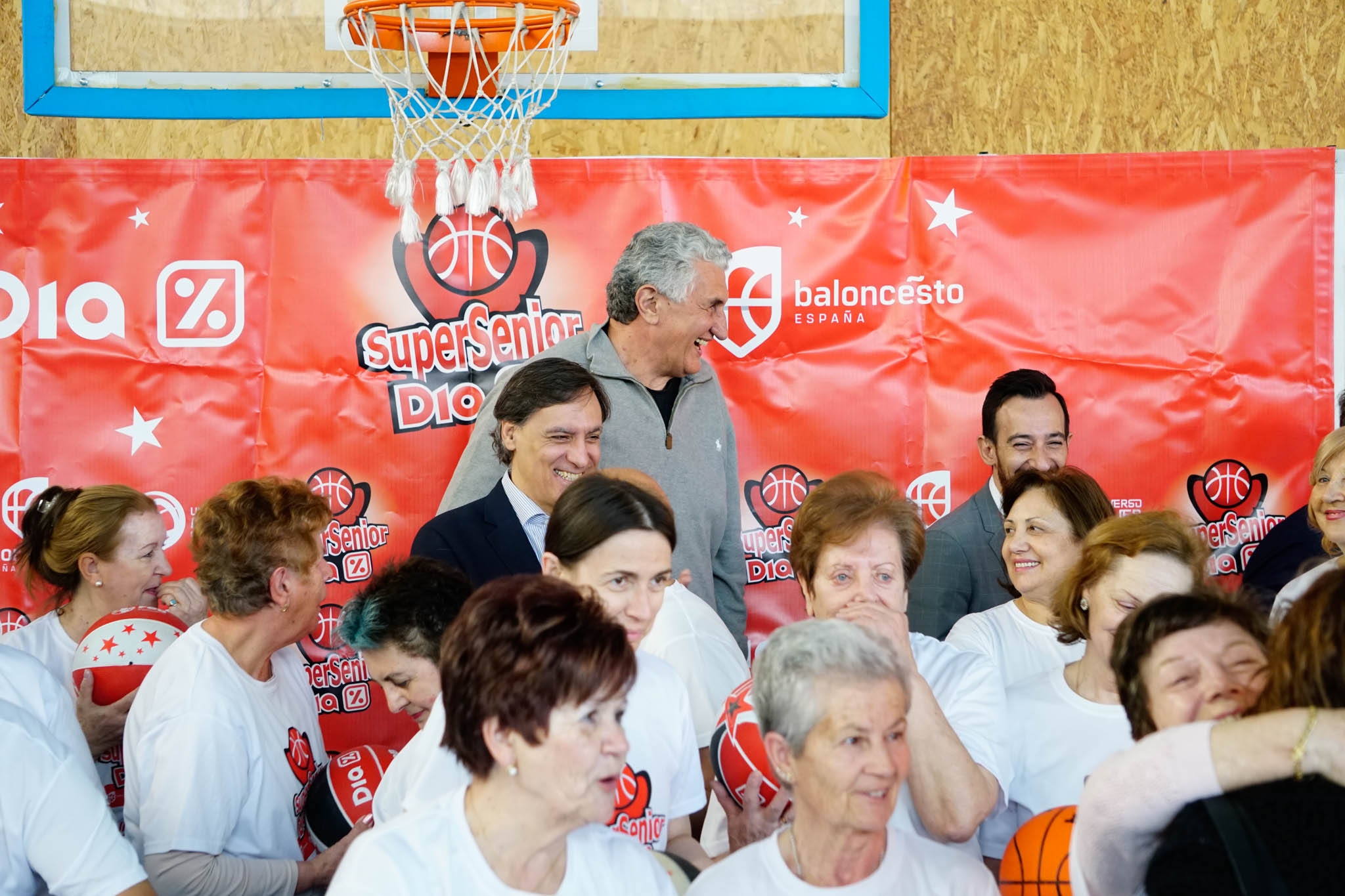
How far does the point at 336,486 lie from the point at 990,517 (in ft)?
8.26

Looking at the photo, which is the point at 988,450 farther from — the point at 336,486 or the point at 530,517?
the point at 336,486

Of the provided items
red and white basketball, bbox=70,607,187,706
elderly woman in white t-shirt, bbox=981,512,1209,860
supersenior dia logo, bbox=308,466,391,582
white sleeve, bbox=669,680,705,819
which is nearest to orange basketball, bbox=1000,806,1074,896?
elderly woman in white t-shirt, bbox=981,512,1209,860

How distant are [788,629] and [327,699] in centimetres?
307

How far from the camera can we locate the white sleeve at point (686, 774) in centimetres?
268

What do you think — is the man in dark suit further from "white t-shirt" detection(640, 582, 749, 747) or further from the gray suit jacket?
the gray suit jacket

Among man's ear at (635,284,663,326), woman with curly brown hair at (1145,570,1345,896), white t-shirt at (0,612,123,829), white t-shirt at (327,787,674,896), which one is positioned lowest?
white t-shirt at (327,787,674,896)

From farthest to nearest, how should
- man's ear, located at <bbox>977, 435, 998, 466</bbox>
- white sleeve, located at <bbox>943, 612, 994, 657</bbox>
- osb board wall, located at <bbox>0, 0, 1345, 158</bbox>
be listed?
osb board wall, located at <bbox>0, 0, 1345, 158</bbox>, man's ear, located at <bbox>977, 435, 998, 466</bbox>, white sleeve, located at <bbox>943, 612, 994, 657</bbox>

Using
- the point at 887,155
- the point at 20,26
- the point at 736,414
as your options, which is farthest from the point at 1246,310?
the point at 20,26

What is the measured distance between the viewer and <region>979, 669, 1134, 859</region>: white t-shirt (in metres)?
2.77

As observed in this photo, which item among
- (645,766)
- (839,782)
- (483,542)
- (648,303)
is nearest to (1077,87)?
(648,303)

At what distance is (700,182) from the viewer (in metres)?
4.98

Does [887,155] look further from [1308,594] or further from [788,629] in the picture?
[1308,594]

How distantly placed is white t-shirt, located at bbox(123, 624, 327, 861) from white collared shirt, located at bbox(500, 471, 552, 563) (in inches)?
33.9

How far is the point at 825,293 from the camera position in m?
4.98
